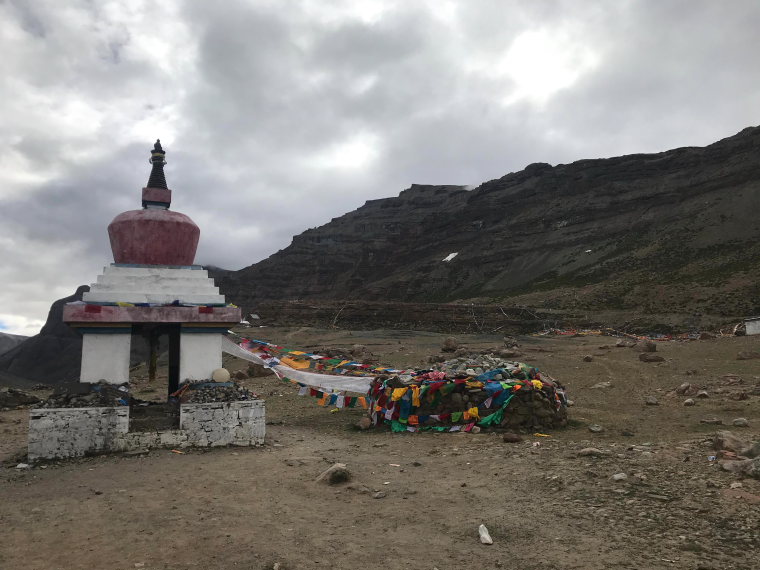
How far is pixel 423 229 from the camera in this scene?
362ft

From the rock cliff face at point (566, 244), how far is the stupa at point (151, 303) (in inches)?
1448

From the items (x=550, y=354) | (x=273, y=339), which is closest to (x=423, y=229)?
(x=273, y=339)

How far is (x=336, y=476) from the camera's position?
21.9 feet

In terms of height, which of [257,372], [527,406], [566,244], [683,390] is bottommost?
[683,390]

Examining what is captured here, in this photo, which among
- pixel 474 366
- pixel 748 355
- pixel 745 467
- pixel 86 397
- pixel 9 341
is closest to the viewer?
pixel 745 467

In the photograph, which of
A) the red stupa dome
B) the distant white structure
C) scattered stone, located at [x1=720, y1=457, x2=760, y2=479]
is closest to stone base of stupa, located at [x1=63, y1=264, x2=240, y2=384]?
the red stupa dome

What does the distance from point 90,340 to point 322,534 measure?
6371mm

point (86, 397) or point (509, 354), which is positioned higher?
point (509, 354)

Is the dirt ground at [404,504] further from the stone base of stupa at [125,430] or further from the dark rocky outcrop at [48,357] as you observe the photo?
the dark rocky outcrop at [48,357]

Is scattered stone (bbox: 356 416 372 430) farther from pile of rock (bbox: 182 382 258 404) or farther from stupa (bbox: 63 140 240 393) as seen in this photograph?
stupa (bbox: 63 140 240 393)

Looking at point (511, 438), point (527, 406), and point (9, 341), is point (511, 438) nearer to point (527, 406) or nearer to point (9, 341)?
point (527, 406)

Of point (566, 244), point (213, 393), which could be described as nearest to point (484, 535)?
point (213, 393)

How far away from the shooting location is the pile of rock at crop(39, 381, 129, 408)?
8430 mm

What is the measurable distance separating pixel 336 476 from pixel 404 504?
46.1 inches
